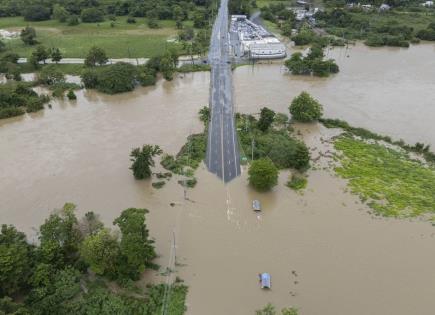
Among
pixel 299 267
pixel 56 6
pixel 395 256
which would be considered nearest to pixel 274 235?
pixel 299 267

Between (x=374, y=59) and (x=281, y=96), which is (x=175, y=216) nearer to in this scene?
(x=281, y=96)

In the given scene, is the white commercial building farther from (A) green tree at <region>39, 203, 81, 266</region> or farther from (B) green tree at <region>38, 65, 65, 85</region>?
(A) green tree at <region>39, 203, 81, 266</region>

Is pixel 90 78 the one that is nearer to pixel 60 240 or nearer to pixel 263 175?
pixel 263 175

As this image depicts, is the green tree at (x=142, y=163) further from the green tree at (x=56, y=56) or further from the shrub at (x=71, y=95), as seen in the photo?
the green tree at (x=56, y=56)

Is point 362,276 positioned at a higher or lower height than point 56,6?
lower

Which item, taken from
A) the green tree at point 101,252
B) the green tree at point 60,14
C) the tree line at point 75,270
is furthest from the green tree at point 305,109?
the green tree at point 60,14
